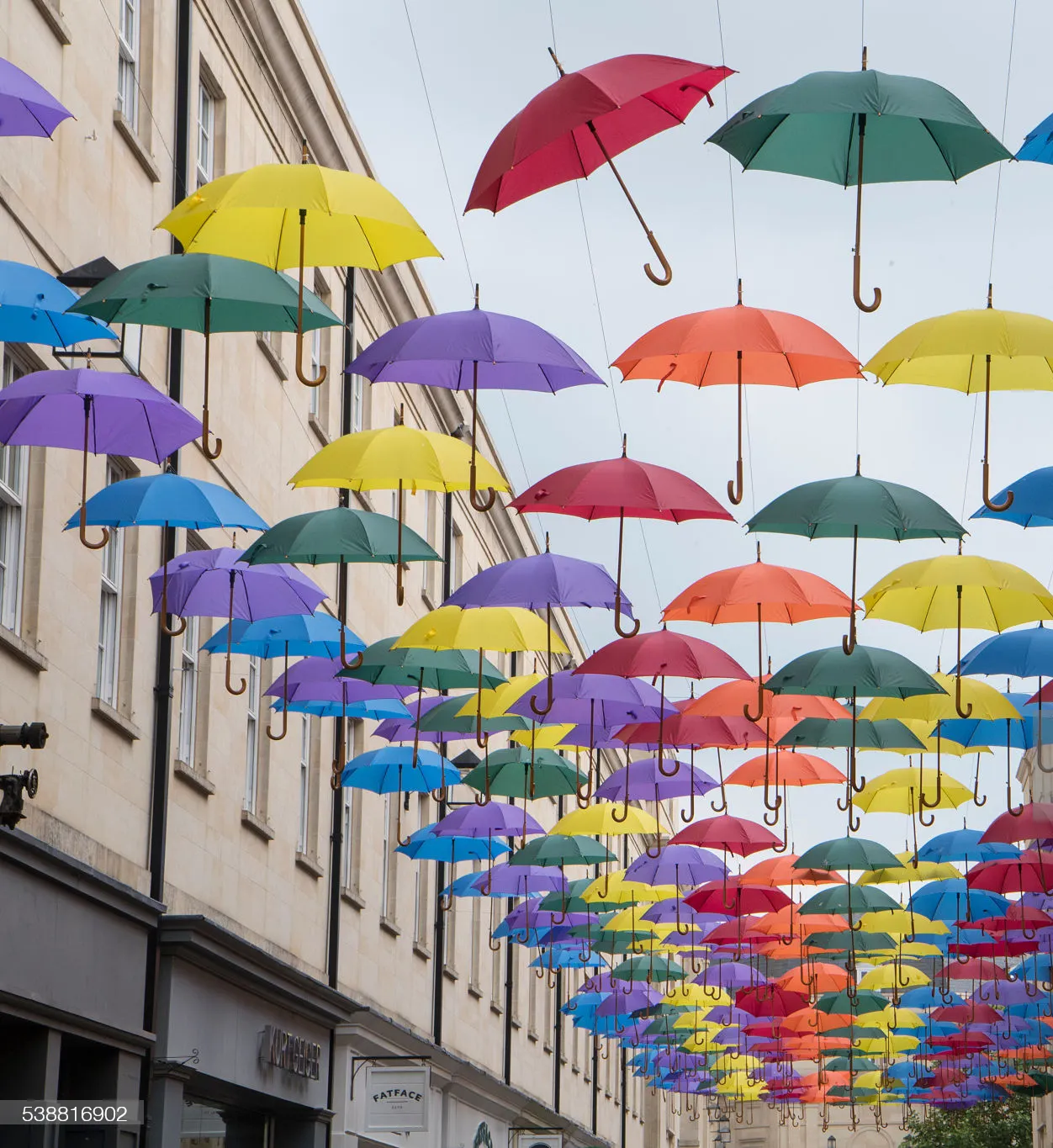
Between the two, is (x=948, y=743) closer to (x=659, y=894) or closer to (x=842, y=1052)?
(x=659, y=894)

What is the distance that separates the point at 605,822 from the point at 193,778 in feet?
18.7

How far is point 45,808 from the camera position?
14477mm

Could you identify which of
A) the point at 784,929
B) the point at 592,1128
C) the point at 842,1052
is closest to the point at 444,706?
the point at 784,929

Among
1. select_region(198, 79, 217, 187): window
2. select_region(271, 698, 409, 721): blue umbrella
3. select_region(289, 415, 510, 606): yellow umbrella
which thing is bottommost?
select_region(271, 698, 409, 721): blue umbrella

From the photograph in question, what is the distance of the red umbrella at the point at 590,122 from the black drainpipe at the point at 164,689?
6.98m

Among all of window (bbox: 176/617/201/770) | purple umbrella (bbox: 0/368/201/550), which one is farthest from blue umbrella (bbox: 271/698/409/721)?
purple umbrella (bbox: 0/368/201/550)

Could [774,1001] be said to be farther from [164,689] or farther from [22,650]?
[22,650]

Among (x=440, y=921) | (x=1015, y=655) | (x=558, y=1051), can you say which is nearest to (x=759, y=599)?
(x=1015, y=655)

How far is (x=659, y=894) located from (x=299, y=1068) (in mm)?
7392

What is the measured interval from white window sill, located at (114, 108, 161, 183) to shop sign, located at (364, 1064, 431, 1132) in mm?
11967

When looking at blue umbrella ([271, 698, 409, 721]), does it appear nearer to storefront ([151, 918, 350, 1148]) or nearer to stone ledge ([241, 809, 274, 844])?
stone ledge ([241, 809, 274, 844])

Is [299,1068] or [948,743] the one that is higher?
[948,743]

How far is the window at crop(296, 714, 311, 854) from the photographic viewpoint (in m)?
23.2

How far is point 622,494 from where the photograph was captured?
14.2 m
